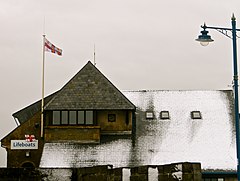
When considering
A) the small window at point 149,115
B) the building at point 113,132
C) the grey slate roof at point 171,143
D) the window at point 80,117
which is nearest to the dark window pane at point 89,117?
the building at point 113,132

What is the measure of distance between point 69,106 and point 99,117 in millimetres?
2642

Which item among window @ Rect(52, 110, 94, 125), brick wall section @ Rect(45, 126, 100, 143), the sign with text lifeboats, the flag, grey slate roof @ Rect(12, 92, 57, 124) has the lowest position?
the sign with text lifeboats

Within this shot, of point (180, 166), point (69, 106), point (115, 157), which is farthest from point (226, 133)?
point (180, 166)

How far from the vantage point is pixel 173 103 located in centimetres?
4691

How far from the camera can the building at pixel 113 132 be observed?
39.2m

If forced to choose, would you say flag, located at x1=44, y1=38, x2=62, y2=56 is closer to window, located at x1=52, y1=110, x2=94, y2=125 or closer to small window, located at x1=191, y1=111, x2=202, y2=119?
window, located at x1=52, y1=110, x2=94, y2=125

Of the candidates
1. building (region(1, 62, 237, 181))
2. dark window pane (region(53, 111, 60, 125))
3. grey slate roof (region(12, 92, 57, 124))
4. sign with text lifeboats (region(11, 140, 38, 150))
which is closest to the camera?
building (region(1, 62, 237, 181))

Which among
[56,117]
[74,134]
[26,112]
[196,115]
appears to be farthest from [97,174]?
[26,112]

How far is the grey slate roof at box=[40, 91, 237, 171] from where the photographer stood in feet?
127

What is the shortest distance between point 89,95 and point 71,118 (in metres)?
2.22

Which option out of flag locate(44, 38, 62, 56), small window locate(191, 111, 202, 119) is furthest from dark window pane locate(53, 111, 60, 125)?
small window locate(191, 111, 202, 119)

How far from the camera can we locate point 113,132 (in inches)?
1690

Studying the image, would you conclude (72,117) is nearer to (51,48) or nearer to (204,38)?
(51,48)

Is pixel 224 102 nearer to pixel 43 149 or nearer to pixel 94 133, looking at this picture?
pixel 94 133
